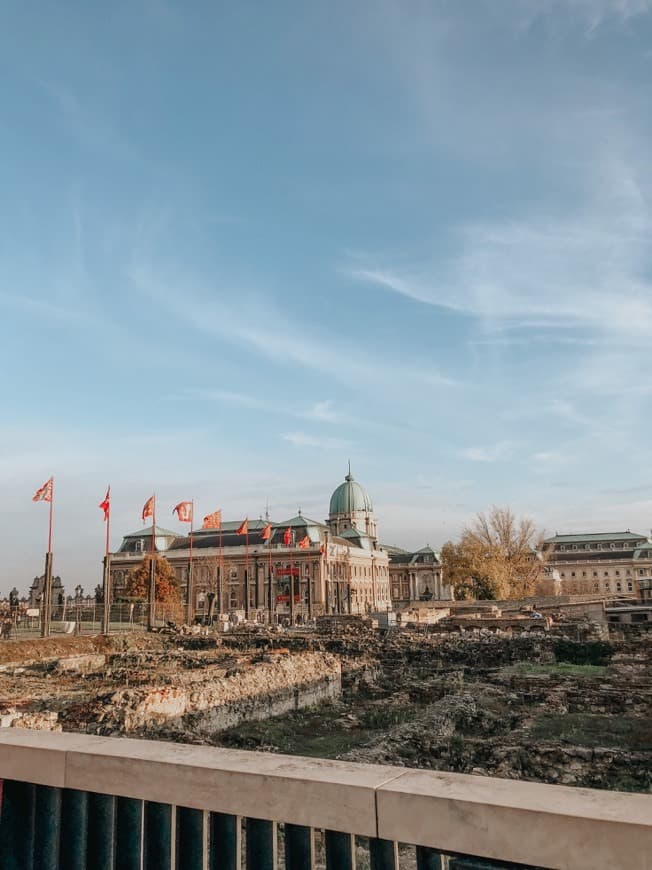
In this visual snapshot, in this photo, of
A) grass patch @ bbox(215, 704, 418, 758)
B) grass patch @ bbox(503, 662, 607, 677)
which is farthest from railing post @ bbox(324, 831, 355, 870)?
grass patch @ bbox(503, 662, 607, 677)

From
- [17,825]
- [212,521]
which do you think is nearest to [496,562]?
[212,521]

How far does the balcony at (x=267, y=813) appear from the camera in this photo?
2232mm

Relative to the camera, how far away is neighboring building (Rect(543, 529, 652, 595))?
139125mm

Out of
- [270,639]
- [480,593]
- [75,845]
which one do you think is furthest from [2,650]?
[480,593]

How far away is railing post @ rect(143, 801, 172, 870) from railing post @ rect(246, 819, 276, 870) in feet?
1.19

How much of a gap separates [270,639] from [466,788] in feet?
120

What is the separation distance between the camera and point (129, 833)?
2973mm

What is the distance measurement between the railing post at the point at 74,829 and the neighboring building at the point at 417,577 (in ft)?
438

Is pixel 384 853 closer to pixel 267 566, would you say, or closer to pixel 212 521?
pixel 212 521

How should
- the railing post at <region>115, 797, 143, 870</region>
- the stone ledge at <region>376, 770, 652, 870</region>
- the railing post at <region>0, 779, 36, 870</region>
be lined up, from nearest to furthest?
the stone ledge at <region>376, 770, 652, 870</region> < the railing post at <region>115, 797, 143, 870</region> < the railing post at <region>0, 779, 36, 870</region>

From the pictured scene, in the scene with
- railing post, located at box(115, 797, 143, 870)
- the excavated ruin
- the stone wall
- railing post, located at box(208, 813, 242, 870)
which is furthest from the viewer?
the stone wall

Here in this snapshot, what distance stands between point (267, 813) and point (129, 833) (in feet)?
2.47

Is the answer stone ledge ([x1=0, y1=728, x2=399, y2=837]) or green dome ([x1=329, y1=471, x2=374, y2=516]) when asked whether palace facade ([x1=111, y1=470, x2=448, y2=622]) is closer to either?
green dome ([x1=329, y1=471, x2=374, y2=516])

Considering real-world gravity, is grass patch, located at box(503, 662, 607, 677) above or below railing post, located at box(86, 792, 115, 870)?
below
